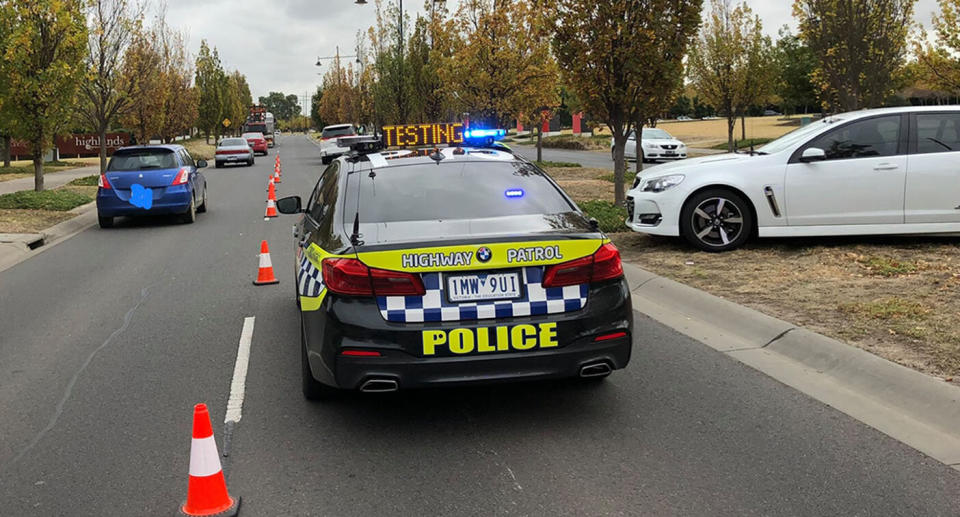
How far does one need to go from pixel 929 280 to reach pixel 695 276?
6.91 feet

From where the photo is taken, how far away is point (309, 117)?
17475 centimetres

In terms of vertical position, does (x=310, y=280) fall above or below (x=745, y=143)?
below

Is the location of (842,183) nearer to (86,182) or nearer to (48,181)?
(86,182)

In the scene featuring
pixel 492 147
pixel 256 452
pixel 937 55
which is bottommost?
pixel 256 452

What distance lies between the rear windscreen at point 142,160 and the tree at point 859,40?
14261 mm

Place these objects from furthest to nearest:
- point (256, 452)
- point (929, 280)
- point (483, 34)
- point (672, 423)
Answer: point (483, 34) → point (929, 280) → point (672, 423) → point (256, 452)

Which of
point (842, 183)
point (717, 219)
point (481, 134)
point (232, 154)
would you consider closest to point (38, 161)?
point (481, 134)

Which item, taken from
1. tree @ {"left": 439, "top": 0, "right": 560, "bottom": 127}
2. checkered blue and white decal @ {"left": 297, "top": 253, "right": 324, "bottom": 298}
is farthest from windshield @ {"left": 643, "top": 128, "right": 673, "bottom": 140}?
checkered blue and white decal @ {"left": 297, "top": 253, "right": 324, "bottom": 298}

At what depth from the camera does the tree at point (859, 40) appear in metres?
18.5

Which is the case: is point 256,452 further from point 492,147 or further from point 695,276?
point 695,276

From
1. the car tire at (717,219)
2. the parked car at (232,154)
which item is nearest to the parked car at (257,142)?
the parked car at (232,154)

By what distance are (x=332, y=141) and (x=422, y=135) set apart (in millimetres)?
31612

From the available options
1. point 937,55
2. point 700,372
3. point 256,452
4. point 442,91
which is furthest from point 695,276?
point 442,91

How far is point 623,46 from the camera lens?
1274 centimetres
